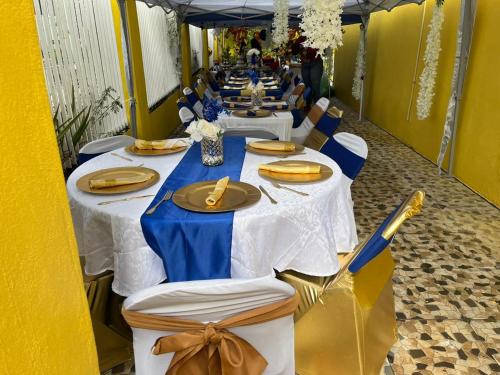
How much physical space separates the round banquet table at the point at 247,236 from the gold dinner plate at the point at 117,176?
0.02 m

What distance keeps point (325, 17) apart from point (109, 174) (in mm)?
1748

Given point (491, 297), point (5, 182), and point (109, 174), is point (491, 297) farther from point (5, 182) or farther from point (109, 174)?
point (5, 182)

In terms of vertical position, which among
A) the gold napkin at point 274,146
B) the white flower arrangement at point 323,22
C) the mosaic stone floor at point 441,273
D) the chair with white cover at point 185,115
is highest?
the white flower arrangement at point 323,22

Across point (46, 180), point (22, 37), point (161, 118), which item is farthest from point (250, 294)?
point (161, 118)

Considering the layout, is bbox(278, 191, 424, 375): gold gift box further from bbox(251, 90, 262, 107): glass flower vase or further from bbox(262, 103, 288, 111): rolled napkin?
bbox(251, 90, 262, 107): glass flower vase

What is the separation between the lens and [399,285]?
2238mm

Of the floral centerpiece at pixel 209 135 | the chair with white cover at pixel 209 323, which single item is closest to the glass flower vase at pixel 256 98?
the floral centerpiece at pixel 209 135

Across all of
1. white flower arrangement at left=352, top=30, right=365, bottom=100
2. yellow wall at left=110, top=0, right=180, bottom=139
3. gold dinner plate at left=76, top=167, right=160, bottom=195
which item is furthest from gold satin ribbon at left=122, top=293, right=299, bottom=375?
white flower arrangement at left=352, top=30, right=365, bottom=100

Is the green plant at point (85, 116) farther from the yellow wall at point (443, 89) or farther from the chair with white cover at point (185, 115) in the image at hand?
the yellow wall at point (443, 89)

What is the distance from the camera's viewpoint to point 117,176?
5.57ft

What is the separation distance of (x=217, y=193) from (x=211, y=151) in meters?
0.48

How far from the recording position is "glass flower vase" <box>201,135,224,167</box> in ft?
6.06

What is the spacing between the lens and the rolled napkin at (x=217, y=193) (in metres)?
1.40

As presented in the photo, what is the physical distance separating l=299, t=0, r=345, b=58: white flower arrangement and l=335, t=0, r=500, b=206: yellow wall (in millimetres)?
1691
